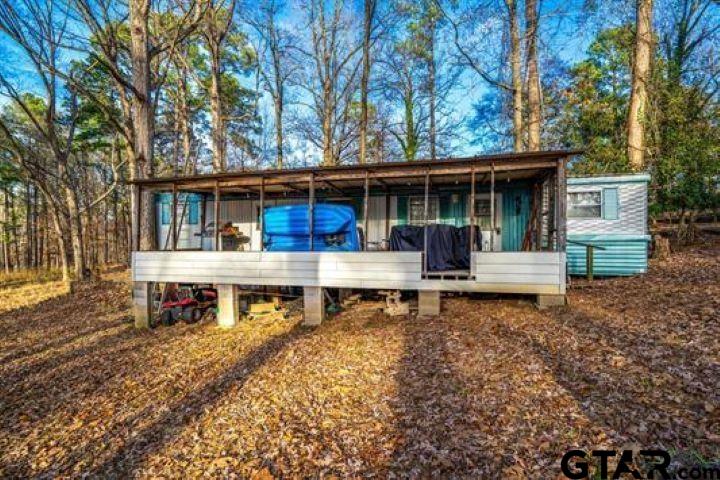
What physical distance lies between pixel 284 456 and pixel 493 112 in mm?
20443

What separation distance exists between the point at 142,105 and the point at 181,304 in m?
5.15

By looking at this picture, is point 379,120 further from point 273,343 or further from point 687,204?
point 273,343

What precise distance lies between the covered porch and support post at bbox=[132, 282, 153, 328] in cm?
2

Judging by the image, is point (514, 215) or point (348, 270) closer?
point (348, 270)

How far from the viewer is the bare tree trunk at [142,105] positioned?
8.90 m

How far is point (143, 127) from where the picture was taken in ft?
30.1

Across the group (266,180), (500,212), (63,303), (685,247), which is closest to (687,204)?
(685,247)

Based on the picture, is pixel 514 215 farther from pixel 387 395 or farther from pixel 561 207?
pixel 387 395

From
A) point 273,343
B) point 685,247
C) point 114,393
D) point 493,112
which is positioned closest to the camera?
point 114,393

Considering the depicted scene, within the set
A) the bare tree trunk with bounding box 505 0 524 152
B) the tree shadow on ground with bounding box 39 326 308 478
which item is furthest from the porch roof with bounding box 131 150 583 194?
the bare tree trunk with bounding box 505 0 524 152

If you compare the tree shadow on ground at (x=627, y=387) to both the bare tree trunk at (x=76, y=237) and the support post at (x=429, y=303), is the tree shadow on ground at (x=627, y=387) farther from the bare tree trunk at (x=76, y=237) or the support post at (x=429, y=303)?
the bare tree trunk at (x=76, y=237)

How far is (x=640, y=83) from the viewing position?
34.8ft

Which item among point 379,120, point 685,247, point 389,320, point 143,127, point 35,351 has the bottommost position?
point 35,351

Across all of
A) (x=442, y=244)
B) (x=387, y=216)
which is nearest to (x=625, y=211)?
(x=442, y=244)
